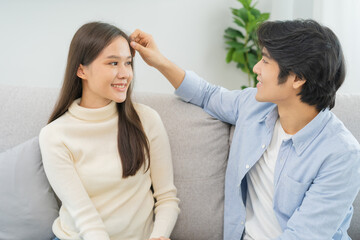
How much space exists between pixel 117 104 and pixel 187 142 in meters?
0.34

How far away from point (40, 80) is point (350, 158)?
6.67ft

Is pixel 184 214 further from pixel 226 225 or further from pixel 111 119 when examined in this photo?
pixel 111 119

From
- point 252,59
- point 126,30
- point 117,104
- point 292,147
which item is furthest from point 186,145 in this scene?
point 252,59

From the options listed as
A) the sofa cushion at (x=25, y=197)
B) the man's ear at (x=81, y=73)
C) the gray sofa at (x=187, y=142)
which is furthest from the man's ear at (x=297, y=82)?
the sofa cushion at (x=25, y=197)

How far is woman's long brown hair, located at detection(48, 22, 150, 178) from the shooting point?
4.38 ft

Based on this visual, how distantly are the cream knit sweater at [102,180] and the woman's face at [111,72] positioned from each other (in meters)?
0.07

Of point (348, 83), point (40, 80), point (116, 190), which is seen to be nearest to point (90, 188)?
point (116, 190)

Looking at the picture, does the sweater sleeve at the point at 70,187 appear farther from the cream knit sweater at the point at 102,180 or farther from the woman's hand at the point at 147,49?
the woman's hand at the point at 147,49

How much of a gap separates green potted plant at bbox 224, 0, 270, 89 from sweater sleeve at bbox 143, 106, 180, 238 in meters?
1.71

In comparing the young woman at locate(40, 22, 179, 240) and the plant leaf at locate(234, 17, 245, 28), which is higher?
the plant leaf at locate(234, 17, 245, 28)

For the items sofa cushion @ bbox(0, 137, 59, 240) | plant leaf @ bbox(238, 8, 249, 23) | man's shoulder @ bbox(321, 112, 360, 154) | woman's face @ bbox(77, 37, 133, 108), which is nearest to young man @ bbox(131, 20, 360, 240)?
man's shoulder @ bbox(321, 112, 360, 154)

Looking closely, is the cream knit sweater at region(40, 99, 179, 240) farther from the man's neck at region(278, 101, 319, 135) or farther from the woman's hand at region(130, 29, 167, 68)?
the man's neck at region(278, 101, 319, 135)

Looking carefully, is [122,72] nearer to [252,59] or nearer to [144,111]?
[144,111]

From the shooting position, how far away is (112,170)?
53.3 inches
